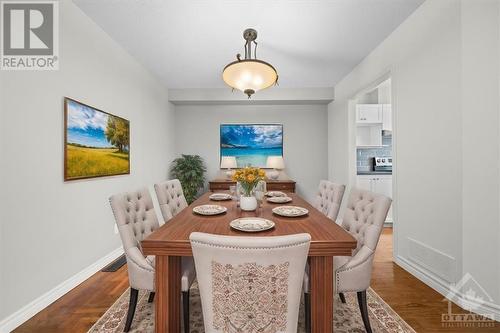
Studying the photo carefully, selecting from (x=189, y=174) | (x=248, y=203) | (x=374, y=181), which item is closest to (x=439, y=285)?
(x=248, y=203)

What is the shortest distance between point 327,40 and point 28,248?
141 inches

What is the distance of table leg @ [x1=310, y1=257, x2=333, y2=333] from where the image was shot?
4.18ft

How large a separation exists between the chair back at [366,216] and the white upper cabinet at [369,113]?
3.10 metres

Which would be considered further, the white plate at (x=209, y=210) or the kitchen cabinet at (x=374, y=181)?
the kitchen cabinet at (x=374, y=181)

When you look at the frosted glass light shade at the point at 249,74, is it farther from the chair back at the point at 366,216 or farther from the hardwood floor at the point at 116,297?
the hardwood floor at the point at 116,297

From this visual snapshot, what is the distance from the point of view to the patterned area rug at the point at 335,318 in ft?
5.56

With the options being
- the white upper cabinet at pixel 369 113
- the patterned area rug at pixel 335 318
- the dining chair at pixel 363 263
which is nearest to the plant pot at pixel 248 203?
the dining chair at pixel 363 263

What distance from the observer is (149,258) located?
5.26 ft

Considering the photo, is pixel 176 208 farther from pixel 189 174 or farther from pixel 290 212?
pixel 189 174

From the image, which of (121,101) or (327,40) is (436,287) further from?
(121,101)

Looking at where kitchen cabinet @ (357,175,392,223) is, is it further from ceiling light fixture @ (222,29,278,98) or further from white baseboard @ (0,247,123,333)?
white baseboard @ (0,247,123,333)

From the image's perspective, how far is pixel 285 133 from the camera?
5219mm

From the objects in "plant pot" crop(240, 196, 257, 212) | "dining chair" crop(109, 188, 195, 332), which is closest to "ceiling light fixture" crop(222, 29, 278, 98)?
"plant pot" crop(240, 196, 257, 212)

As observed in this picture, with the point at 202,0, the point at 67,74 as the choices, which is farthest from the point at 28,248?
the point at 202,0
